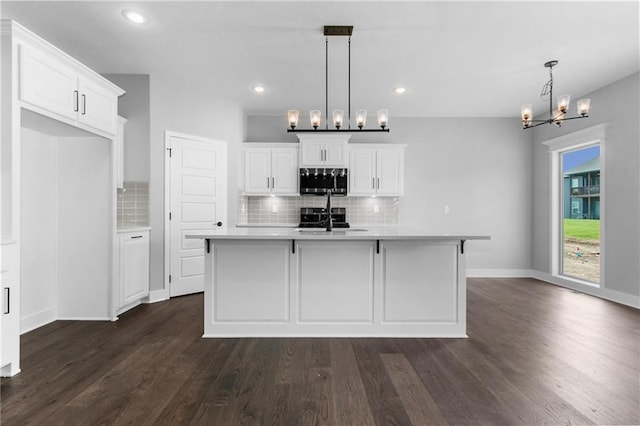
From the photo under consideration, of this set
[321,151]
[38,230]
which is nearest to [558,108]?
[321,151]

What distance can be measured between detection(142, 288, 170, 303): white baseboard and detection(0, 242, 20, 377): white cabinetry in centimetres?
181

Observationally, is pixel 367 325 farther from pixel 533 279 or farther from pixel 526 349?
pixel 533 279

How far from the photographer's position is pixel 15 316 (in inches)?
89.3

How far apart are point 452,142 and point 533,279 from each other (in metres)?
2.73

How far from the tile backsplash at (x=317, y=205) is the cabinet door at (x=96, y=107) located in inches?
105

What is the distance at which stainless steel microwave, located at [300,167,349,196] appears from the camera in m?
5.48

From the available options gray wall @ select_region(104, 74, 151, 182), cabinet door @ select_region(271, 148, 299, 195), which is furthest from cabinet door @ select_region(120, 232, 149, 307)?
cabinet door @ select_region(271, 148, 299, 195)

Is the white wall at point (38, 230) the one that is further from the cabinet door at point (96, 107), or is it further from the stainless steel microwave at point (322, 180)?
the stainless steel microwave at point (322, 180)

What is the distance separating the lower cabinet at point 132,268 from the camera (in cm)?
356

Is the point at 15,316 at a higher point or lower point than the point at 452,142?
lower

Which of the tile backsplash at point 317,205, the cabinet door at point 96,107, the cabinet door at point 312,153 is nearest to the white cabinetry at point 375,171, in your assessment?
the tile backsplash at point 317,205

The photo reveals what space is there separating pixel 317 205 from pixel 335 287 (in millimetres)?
2929

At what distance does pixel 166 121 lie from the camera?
4246 mm

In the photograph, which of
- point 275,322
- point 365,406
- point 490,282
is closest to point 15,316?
point 275,322
